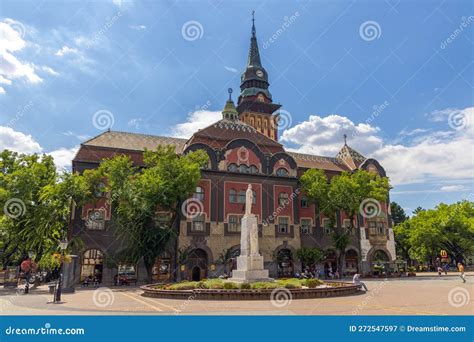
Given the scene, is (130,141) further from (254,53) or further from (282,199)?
(254,53)

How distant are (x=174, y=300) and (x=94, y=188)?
20.5m

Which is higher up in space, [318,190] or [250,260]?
[318,190]

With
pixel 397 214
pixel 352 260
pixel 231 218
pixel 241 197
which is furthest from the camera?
pixel 397 214

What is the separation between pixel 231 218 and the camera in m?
42.7

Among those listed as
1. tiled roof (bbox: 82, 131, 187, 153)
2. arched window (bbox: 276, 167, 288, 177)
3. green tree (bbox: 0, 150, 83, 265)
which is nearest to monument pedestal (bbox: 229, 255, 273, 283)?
green tree (bbox: 0, 150, 83, 265)

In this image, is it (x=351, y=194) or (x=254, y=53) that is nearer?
(x=351, y=194)

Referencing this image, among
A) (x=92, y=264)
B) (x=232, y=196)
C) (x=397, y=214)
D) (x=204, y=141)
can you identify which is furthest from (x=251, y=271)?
(x=397, y=214)

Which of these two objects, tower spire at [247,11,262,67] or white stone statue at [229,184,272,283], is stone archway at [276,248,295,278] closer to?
white stone statue at [229,184,272,283]

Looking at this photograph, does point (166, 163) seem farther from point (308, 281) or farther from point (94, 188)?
point (308, 281)

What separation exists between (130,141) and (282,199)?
1971 cm

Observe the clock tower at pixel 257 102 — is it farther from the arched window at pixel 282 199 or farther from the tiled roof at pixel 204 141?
the arched window at pixel 282 199

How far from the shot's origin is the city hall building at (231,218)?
1484 inches

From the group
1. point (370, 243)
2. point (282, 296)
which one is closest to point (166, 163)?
point (282, 296)

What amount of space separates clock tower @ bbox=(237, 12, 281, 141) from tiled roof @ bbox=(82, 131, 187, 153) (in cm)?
2679
